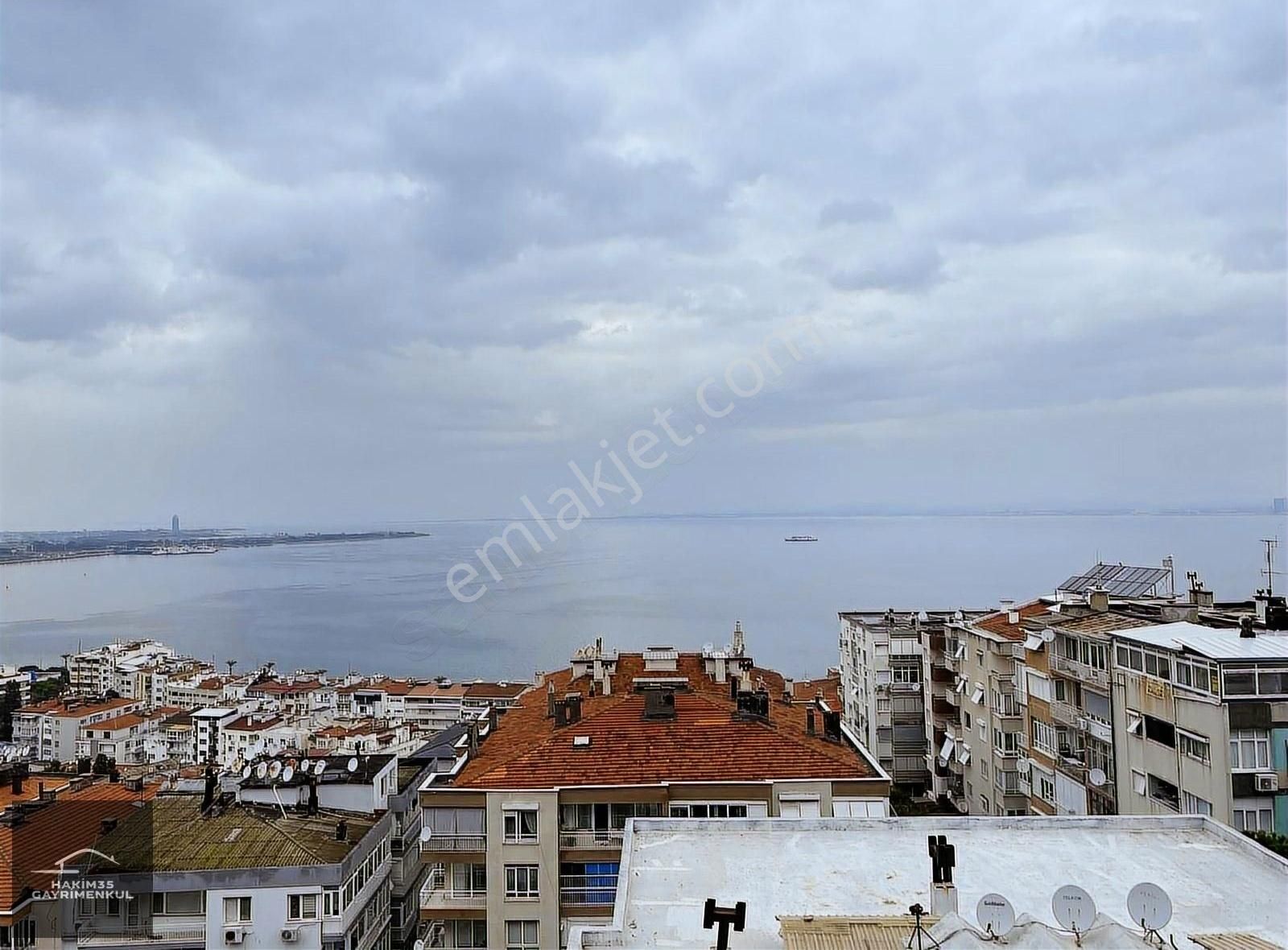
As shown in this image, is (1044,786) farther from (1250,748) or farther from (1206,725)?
(1250,748)

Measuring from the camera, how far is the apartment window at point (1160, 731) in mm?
12578

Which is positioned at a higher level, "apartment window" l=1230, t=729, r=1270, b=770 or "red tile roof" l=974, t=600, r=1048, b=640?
"red tile roof" l=974, t=600, r=1048, b=640

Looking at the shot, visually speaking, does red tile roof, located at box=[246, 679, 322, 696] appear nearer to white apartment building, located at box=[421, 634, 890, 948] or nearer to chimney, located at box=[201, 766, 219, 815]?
chimney, located at box=[201, 766, 219, 815]

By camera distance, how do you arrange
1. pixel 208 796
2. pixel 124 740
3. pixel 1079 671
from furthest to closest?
pixel 124 740 < pixel 1079 671 < pixel 208 796

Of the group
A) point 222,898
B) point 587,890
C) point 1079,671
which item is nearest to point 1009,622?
point 1079,671

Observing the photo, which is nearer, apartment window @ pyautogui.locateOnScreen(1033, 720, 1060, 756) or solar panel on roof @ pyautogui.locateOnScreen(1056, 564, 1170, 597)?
apartment window @ pyautogui.locateOnScreen(1033, 720, 1060, 756)

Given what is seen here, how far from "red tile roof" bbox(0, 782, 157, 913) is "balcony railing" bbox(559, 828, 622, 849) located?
6.94 metres

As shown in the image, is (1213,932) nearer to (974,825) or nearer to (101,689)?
(974,825)

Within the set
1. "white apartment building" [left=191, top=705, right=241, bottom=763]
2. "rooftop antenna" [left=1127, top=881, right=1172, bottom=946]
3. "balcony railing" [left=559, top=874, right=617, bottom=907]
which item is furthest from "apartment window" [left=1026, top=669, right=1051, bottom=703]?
"white apartment building" [left=191, top=705, right=241, bottom=763]

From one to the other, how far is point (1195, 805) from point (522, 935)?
936cm

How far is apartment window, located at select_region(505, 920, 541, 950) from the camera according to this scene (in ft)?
40.2

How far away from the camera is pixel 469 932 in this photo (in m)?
12.6

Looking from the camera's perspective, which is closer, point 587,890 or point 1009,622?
point 587,890

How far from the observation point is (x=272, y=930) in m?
11.9
